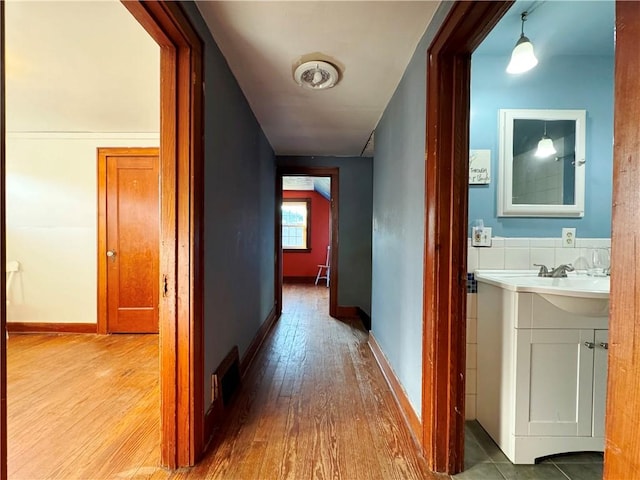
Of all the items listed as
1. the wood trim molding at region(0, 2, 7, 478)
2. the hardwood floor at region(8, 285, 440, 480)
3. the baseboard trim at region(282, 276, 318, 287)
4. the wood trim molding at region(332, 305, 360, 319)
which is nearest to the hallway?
the hardwood floor at region(8, 285, 440, 480)

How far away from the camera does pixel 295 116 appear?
2625 mm

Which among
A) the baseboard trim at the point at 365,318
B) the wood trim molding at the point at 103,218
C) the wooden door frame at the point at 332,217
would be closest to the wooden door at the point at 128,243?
the wood trim molding at the point at 103,218

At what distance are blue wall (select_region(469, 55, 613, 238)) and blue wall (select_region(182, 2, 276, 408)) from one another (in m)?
1.46

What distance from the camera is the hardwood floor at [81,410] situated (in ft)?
4.55

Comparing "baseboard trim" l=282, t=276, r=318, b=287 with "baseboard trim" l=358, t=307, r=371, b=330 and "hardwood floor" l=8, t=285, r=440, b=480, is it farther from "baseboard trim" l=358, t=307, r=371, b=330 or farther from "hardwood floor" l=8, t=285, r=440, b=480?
"hardwood floor" l=8, t=285, r=440, b=480

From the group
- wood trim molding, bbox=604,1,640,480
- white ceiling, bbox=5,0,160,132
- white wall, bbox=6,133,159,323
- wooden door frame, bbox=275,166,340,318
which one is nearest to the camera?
wood trim molding, bbox=604,1,640,480

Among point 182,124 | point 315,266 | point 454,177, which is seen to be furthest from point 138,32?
point 315,266

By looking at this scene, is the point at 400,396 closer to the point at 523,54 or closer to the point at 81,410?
the point at 81,410

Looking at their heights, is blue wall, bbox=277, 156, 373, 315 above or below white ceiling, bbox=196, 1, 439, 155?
below

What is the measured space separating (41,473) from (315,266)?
6.16 meters

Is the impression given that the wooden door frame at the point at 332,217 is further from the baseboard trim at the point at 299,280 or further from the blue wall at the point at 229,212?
the baseboard trim at the point at 299,280

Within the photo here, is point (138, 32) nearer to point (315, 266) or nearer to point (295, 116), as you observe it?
point (295, 116)

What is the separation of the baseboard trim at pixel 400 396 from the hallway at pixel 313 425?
0.04 meters

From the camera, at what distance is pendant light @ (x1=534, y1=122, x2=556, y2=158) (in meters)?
1.85
